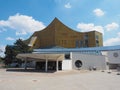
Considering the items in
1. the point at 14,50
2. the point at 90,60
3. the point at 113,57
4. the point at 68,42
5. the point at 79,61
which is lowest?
the point at 79,61

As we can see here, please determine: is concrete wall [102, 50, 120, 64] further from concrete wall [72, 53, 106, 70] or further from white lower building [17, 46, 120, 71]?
concrete wall [72, 53, 106, 70]

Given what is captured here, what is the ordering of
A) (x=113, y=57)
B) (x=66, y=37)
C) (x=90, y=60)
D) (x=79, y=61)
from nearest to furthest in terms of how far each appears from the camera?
(x=79, y=61), (x=90, y=60), (x=113, y=57), (x=66, y=37)

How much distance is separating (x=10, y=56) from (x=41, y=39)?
97.1ft

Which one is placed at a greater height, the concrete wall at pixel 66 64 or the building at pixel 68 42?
the building at pixel 68 42

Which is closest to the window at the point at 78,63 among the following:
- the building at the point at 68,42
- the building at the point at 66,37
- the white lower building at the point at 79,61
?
the white lower building at the point at 79,61

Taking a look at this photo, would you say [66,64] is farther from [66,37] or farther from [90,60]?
[66,37]

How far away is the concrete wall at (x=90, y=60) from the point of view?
53.1 metres

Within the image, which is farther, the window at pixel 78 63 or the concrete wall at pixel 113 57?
the concrete wall at pixel 113 57

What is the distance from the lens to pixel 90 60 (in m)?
55.6

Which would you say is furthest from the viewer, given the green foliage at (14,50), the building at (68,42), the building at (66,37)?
the building at (66,37)

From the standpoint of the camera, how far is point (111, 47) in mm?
70875

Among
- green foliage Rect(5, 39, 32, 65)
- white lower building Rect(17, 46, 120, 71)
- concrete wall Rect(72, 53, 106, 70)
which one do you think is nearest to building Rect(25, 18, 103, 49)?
white lower building Rect(17, 46, 120, 71)

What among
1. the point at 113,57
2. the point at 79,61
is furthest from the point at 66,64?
the point at 113,57

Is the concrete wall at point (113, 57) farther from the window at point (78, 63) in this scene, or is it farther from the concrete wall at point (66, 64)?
A: the concrete wall at point (66, 64)
